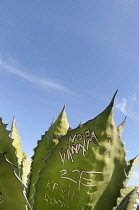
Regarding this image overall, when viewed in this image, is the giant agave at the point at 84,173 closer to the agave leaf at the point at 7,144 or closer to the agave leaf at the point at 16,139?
the agave leaf at the point at 7,144

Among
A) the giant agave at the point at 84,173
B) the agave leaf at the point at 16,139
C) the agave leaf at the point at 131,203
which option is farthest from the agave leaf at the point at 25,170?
the agave leaf at the point at 131,203

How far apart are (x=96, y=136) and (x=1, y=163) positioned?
0.28 metres

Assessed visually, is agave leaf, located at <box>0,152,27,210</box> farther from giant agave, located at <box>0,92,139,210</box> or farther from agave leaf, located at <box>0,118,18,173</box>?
agave leaf, located at <box>0,118,18,173</box>

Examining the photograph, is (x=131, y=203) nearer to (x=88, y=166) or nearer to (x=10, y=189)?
(x=88, y=166)

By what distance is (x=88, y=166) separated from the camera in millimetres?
815

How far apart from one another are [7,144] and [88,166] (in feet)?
1.03

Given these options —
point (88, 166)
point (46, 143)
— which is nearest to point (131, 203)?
point (88, 166)

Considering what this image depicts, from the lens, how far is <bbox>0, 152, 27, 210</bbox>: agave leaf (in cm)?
73

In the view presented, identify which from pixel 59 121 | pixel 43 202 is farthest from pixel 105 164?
pixel 59 121

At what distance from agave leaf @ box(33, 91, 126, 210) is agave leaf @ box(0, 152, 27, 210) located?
0.12 metres

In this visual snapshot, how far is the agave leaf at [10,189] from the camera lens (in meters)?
0.73

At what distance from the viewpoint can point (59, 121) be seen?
113 centimetres

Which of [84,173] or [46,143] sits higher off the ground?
[46,143]

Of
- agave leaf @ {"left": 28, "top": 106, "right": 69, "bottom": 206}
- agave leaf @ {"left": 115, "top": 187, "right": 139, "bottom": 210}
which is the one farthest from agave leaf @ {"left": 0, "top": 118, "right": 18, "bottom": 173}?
agave leaf @ {"left": 115, "top": 187, "right": 139, "bottom": 210}
